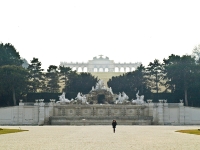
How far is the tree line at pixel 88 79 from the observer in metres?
77.9

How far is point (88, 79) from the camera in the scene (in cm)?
9706

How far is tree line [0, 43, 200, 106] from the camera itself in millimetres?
77875
